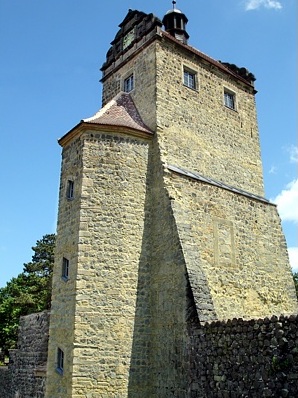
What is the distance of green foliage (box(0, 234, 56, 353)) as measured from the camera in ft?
104

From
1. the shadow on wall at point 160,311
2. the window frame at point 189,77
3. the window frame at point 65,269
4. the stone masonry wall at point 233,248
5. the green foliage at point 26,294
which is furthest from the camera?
the green foliage at point 26,294

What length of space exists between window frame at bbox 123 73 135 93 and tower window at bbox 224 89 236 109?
3936 millimetres

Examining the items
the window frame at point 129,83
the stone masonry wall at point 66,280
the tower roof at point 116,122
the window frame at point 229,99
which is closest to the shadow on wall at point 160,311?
the stone masonry wall at point 66,280

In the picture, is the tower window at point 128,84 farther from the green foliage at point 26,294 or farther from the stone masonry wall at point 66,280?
the green foliage at point 26,294

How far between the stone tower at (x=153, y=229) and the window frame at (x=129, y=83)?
0.23ft

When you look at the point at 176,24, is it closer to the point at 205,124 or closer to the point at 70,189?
the point at 205,124

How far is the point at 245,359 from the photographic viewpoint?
8.32 metres

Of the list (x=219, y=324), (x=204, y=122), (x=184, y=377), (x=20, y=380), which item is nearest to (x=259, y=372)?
(x=219, y=324)

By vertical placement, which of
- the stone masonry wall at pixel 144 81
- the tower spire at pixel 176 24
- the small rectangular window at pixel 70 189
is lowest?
the small rectangular window at pixel 70 189

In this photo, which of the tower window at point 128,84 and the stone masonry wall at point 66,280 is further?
the tower window at point 128,84

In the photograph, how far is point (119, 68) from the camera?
16844 millimetres

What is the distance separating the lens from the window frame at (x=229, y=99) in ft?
56.4

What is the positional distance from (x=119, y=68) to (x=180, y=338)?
10.9 metres

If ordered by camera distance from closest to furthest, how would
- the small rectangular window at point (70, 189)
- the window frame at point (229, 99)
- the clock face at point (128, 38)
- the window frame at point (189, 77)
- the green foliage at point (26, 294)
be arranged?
the small rectangular window at point (70, 189), the window frame at point (189, 77), the clock face at point (128, 38), the window frame at point (229, 99), the green foliage at point (26, 294)
